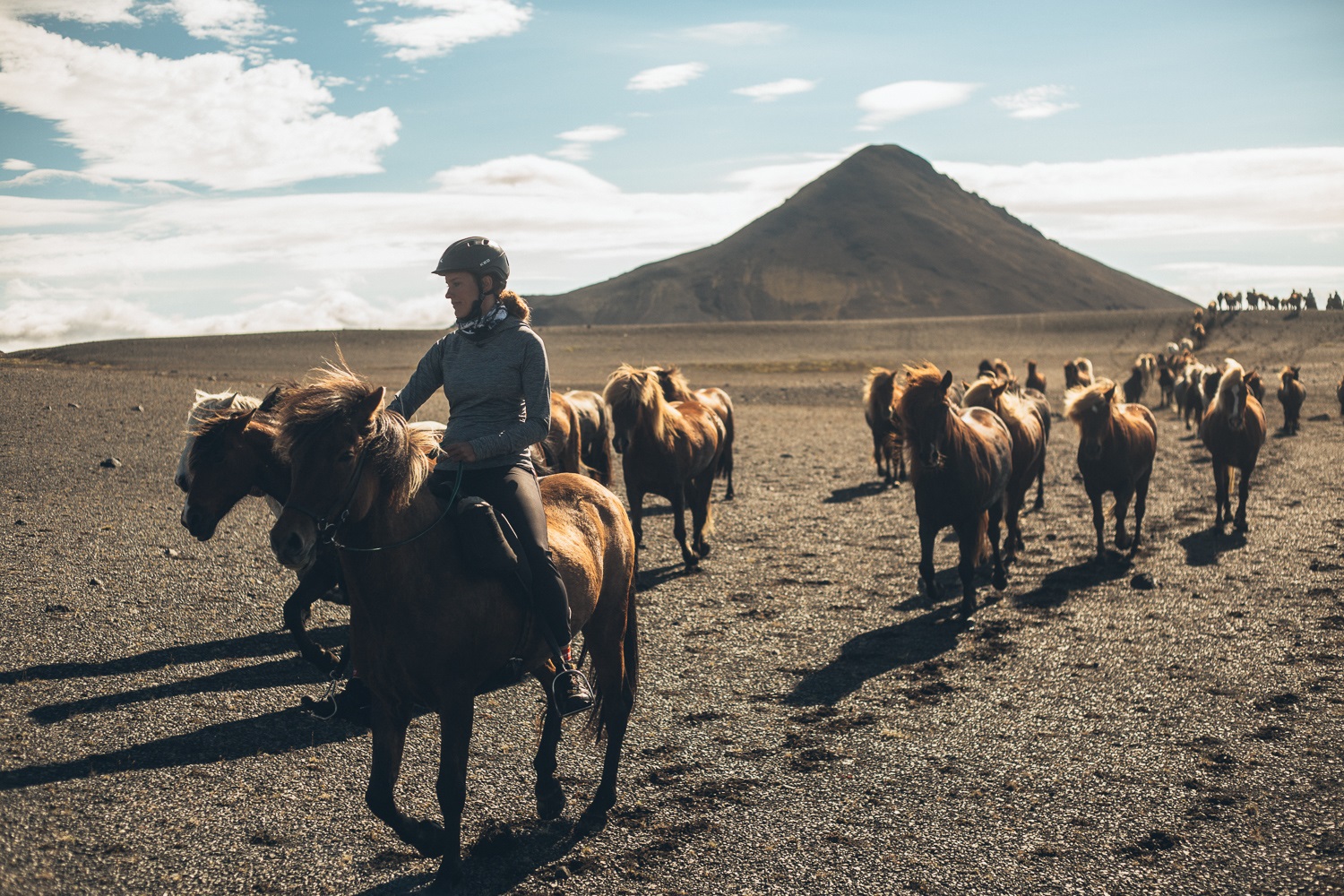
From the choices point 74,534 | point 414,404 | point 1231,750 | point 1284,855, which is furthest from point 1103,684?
point 74,534

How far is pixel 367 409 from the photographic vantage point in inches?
151

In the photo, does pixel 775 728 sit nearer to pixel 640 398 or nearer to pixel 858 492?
pixel 640 398

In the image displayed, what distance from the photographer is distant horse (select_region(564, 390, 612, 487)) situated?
14.0m

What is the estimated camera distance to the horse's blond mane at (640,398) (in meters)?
10.9

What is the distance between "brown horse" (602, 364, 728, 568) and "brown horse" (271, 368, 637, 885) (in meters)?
6.33

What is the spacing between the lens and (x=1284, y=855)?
Result: 15.4 feet

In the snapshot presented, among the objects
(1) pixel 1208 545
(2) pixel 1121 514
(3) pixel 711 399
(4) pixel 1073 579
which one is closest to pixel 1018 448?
(4) pixel 1073 579

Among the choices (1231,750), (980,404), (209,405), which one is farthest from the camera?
(980,404)

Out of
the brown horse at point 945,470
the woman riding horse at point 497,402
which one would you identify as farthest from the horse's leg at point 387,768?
the brown horse at point 945,470

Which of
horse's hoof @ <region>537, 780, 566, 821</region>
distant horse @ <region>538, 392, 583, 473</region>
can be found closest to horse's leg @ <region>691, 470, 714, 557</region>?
distant horse @ <region>538, 392, 583, 473</region>

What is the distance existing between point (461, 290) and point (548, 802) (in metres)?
2.98

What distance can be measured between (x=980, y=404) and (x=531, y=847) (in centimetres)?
1115

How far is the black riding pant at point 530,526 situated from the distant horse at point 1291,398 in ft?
85.1

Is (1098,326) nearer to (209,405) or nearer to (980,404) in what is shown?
(980,404)
